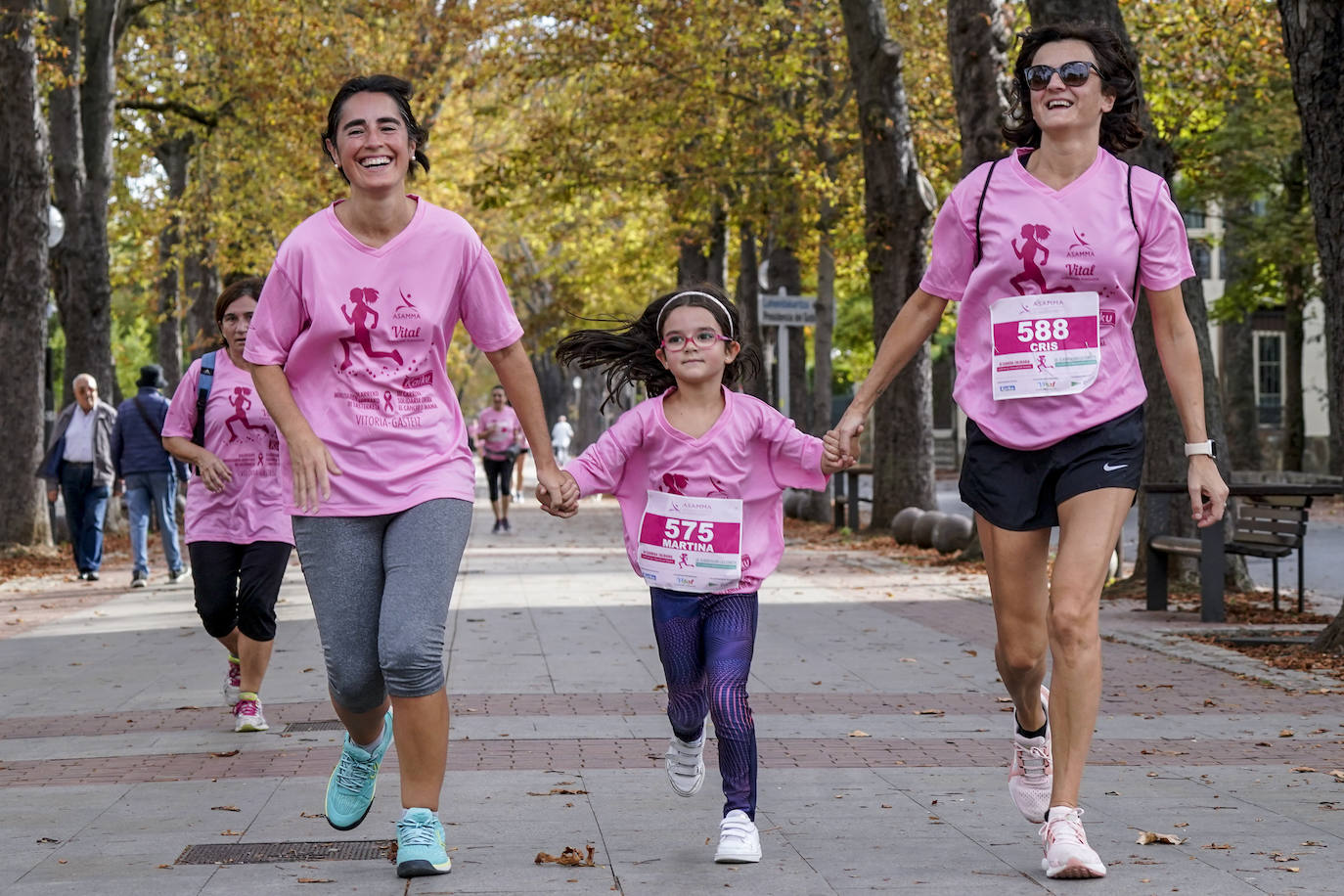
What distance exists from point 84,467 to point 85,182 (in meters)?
7.32

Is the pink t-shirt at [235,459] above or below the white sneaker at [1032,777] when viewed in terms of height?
above

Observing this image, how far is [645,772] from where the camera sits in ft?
21.6

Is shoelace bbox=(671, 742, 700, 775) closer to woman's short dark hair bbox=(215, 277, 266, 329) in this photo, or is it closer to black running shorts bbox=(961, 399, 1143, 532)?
black running shorts bbox=(961, 399, 1143, 532)

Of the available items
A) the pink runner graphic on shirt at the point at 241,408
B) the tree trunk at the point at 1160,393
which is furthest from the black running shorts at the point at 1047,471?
the tree trunk at the point at 1160,393

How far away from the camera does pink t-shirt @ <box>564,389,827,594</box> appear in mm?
5371

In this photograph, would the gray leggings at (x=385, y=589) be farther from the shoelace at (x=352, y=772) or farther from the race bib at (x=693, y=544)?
the race bib at (x=693, y=544)

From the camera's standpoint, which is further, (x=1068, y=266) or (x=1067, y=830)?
(x=1068, y=266)

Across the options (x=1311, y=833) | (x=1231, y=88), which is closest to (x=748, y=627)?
(x=1311, y=833)

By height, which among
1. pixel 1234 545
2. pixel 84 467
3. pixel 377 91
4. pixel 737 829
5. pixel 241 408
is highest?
pixel 377 91

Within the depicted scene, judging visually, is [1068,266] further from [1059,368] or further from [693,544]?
[693,544]

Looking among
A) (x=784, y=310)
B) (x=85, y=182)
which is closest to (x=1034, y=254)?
(x=784, y=310)

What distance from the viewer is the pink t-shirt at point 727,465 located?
5371mm

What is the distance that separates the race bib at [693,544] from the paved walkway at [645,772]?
2.47ft

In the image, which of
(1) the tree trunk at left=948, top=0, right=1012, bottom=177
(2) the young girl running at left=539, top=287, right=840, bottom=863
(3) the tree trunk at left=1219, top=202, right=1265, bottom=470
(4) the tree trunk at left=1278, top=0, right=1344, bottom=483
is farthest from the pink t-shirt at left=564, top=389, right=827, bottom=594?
(3) the tree trunk at left=1219, top=202, right=1265, bottom=470
